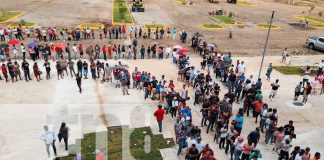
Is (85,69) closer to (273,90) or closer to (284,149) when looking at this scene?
(273,90)

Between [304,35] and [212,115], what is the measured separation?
29181mm

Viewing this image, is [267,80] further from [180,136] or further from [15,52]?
[15,52]

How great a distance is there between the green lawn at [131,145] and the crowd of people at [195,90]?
807 millimetres

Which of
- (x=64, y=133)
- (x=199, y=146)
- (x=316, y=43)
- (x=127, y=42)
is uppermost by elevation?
(x=316, y=43)

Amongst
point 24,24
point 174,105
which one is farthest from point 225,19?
point 174,105

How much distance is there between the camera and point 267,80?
75.8 feet

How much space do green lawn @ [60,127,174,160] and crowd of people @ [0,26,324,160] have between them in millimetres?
807

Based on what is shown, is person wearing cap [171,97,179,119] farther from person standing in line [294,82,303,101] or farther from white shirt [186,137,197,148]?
person standing in line [294,82,303,101]

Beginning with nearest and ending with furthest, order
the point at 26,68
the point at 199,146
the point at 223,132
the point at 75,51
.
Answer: the point at 199,146
the point at 223,132
the point at 26,68
the point at 75,51

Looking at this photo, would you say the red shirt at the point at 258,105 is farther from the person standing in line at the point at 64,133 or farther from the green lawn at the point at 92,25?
the green lawn at the point at 92,25

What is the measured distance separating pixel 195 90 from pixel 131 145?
21.6 feet

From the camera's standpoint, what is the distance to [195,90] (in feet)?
63.7

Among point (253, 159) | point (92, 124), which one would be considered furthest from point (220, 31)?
point (253, 159)

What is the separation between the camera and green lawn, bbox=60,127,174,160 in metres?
13.6
